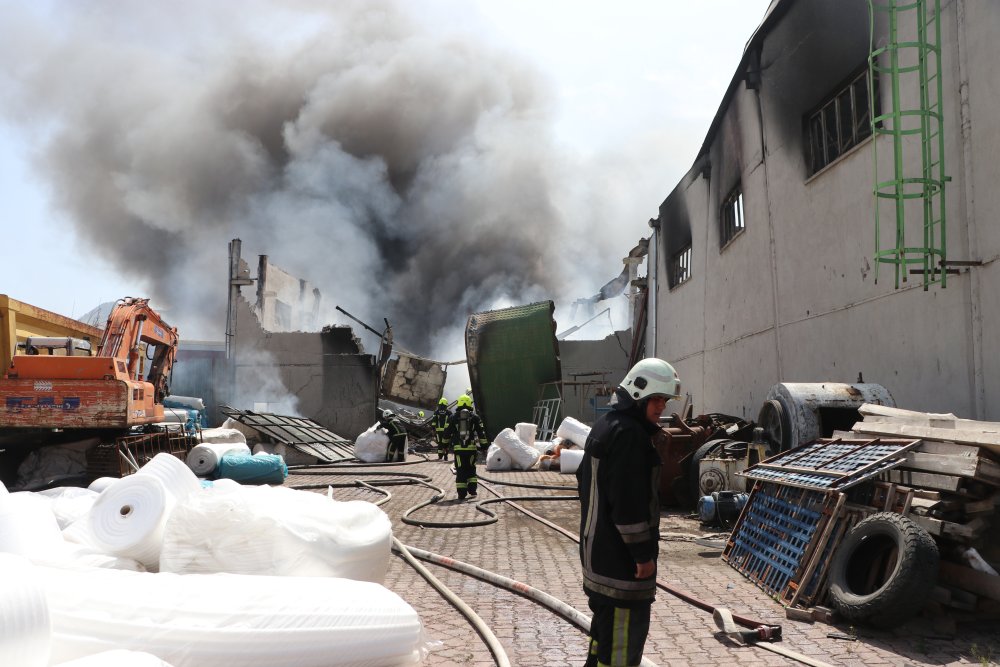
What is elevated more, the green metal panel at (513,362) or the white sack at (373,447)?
the green metal panel at (513,362)

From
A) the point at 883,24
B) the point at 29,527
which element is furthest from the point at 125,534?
the point at 883,24

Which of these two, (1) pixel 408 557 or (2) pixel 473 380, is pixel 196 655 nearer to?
(1) pixel 408 557

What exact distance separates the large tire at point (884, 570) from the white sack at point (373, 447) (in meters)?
12.0

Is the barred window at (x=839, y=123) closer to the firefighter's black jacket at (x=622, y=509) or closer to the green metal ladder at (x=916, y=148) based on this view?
the green metal ladder at (x=916, y=148)

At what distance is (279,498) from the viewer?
3.99 metres

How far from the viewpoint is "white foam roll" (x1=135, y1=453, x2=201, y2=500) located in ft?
14.8

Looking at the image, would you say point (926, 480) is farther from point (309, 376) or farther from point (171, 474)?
point (309, 376)

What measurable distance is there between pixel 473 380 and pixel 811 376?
38.4 ft

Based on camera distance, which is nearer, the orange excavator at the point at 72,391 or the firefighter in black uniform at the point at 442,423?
the orange excavator at the point at 72,391

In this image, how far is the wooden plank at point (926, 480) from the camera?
4.32 m

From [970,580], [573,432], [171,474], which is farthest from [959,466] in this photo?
[573,432]

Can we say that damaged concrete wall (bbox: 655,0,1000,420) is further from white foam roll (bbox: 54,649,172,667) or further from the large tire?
white foam roll (bbox: 54,649,172,667)

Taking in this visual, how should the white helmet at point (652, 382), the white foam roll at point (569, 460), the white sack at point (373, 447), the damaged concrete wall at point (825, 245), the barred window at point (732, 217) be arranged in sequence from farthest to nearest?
the white sack at point (373, 447) → the white foam roll at point (569, 460) → the barred window at point (732, 217) → the damaged concrete wall at point (825, 245) → the white helmet at point (652, 382)

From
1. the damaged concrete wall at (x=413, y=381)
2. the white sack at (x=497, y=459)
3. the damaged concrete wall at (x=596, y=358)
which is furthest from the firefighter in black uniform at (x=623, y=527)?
the damaged concrete wall at (x=413, y=381)
